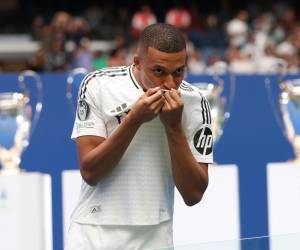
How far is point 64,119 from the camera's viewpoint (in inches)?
286

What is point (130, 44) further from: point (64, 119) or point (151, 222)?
point (151, 222)

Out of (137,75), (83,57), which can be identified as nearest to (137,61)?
(137,75)

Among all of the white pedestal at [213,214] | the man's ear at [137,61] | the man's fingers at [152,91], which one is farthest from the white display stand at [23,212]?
the man's fingers at [152,91]

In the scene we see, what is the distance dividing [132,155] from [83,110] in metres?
0.19

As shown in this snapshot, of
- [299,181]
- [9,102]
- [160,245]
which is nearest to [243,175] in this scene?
[299,181]

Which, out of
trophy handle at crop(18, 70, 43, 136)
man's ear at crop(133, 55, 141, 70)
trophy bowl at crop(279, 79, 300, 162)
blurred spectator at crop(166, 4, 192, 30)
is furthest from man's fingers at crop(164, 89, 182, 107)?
blurred spectator at crop(166, 4, 192, 30)

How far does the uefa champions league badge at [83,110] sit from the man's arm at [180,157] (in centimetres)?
26

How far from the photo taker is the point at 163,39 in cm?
286

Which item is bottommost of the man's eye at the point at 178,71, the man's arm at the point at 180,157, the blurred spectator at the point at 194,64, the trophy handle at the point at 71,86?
the man's arm at the point at 180,157

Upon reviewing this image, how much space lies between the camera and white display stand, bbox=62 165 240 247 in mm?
5191

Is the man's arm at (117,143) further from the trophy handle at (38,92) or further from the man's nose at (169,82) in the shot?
the trophy handle at (38,92)

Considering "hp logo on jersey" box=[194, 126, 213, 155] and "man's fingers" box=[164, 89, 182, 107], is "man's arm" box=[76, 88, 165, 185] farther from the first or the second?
"hp logo on jersey" box=[194, 126, 213, 155]

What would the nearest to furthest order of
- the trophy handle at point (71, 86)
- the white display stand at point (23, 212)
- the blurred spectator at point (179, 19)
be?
1. the white display stand at point (23, 212)
2. the trophy handle at point (71, 86)
3. the blurred spectator at point (179, 19)

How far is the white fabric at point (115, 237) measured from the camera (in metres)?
2.97
